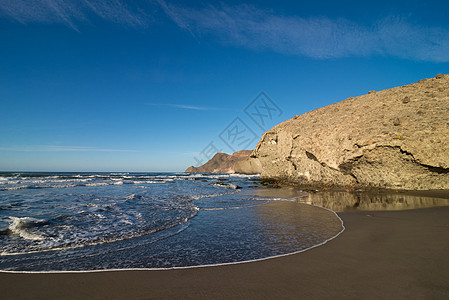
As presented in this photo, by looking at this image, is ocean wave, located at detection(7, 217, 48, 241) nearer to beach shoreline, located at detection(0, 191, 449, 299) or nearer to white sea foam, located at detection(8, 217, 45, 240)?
white sea foam, located at detection(8, 217, 45, 240)

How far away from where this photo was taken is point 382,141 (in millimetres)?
13047

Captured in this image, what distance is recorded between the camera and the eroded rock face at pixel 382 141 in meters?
12.0

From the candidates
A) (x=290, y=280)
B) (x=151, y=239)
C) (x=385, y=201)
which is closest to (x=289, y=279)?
(x=290, y=280)

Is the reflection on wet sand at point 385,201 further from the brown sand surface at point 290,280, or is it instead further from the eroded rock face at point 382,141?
the brown sand surface at point 290,280

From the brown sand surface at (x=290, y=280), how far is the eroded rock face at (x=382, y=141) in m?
10.4

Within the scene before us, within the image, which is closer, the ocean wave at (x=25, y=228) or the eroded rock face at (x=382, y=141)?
the ocean wave at (x=25, y=228)

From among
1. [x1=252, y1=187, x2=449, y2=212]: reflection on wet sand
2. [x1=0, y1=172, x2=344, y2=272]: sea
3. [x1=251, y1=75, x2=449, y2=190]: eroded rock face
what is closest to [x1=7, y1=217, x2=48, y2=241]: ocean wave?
[x1=0, y1=172, x2=344, y2=272]: sea

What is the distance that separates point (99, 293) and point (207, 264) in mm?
1495

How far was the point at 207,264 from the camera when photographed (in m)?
3.47

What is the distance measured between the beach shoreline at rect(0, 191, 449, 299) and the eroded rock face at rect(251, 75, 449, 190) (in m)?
10.4

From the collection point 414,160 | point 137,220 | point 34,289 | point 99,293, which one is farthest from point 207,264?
point 414,160

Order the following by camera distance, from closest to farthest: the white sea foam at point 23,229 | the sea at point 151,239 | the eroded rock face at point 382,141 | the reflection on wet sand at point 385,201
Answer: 1. the sea at point 151,239
2. the white sea foam at point 23,229
3. the reflection on wet sand at point 385,201
4. the eroded rock face at point 382,141

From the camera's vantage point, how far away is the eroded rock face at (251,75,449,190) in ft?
39.3

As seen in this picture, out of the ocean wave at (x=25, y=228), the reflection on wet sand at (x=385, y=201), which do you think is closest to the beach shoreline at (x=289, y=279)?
the ocean wave at (x=25, y=228)
